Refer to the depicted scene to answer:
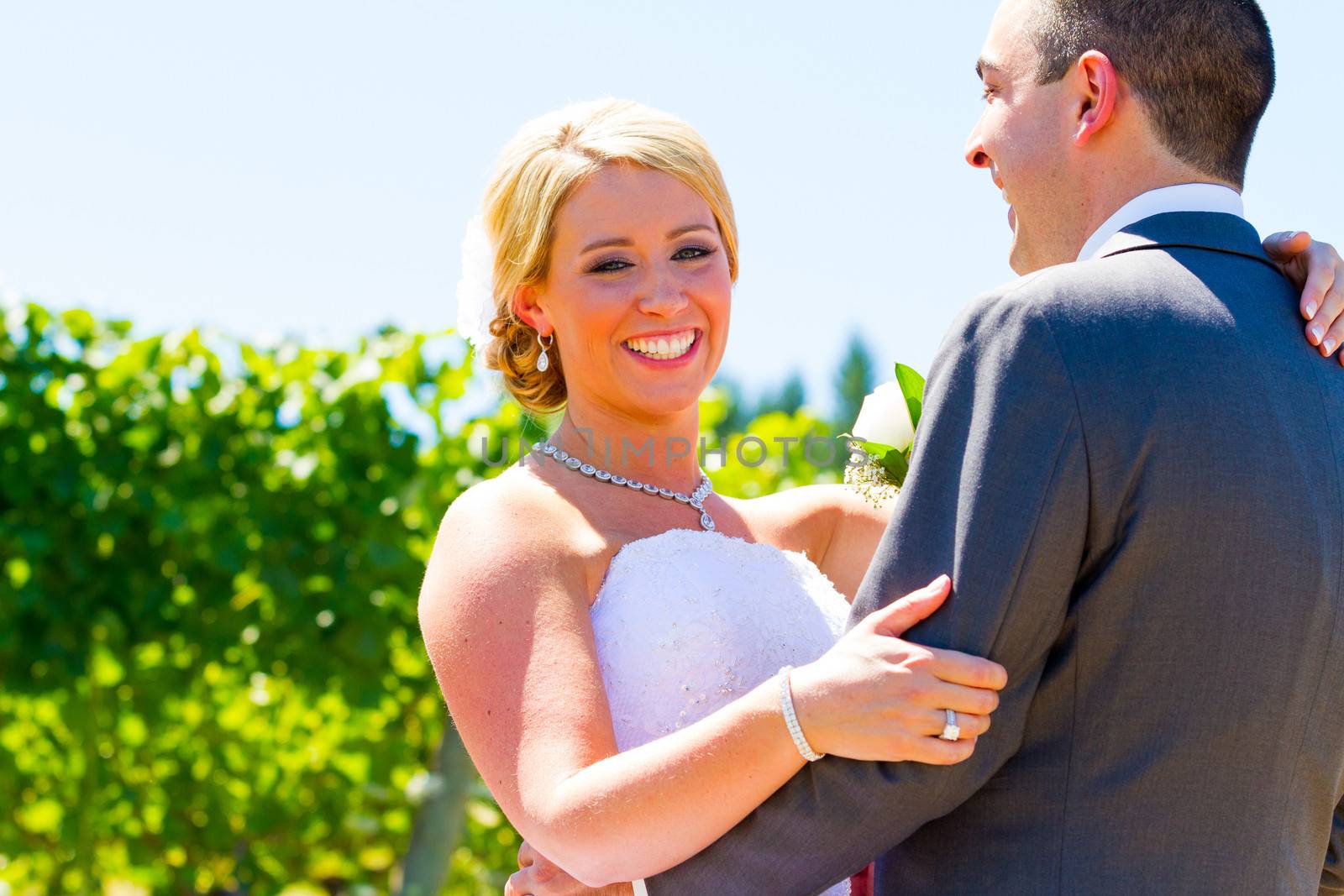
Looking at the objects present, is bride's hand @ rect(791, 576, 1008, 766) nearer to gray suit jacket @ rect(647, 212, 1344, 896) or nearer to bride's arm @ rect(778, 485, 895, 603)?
gray suit jacket @ rect(647, 212, 1344, 896)

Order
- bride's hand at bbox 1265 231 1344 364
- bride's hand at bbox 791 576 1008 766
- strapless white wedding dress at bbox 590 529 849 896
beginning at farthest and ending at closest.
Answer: strapless white wedding dress at bbox 590 529 849 896, bride's hand at bbox 1265 231 1344 364, bride's hand at bbox 791 576 1008 766

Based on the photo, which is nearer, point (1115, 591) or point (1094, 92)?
point (1115, 591)

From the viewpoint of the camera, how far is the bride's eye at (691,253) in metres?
3.23

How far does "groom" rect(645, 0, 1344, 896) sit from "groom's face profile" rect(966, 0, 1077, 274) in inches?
11.6

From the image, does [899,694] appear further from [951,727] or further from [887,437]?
[887,437]

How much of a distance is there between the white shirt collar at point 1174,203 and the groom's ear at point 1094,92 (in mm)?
146

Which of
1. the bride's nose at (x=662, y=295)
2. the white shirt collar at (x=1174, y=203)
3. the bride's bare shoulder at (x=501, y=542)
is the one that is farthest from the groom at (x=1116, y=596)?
the bride's nose at (x=662, y=295)

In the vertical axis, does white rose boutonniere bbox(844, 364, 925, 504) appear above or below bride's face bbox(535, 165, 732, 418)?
below

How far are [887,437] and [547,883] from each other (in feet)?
3.98

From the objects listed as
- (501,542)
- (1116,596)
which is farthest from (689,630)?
(1116,596)

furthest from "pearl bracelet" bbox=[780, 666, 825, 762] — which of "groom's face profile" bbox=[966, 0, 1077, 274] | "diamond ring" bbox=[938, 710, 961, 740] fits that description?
"groom's face profile" bbox=[966, 0, 1077, 274]

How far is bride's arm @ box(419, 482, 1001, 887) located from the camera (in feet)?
7.18

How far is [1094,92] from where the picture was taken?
→ 2.38 metres

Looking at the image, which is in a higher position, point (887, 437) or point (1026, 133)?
point (1026, 133)
